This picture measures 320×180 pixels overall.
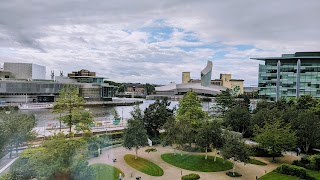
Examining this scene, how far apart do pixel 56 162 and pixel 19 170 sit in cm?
299

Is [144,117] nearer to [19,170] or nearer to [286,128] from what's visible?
[286,128]

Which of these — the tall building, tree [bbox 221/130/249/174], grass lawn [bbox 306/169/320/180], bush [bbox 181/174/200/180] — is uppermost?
the tall building

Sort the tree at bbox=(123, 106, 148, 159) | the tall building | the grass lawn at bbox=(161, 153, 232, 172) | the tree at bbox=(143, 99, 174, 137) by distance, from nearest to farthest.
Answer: the grass lawn at bbox=(161, 153, 232, 172), the tree at bbox=(123, 106, 148, 159), the tree at bbox=(143, 99, 174, 137), the tall building

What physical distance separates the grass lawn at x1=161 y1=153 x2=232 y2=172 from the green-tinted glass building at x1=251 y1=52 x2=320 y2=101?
43.6 m

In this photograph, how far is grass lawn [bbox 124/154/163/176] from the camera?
1766 cm

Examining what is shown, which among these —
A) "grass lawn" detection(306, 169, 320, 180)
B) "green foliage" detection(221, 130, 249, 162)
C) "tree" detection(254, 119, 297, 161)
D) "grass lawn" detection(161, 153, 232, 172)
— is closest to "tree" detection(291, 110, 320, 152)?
"tree" detection(254, 119, 297, 161)

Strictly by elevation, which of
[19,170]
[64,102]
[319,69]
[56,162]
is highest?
[319,69]

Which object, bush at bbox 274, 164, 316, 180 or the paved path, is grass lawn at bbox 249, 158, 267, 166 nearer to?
the paved path

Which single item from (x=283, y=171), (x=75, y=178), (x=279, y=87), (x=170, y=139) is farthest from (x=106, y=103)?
(x=75, y=178)

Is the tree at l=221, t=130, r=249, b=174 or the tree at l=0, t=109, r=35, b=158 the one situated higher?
the tree at l=0, t=109, r=35, b=158

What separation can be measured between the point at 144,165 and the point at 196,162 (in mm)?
3693

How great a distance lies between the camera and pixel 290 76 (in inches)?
2295

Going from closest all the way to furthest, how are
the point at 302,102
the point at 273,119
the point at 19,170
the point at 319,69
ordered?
the point at 19,170
the point at 273,119
the point at 302,102
the point at 319,69

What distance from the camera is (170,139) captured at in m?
23.1
